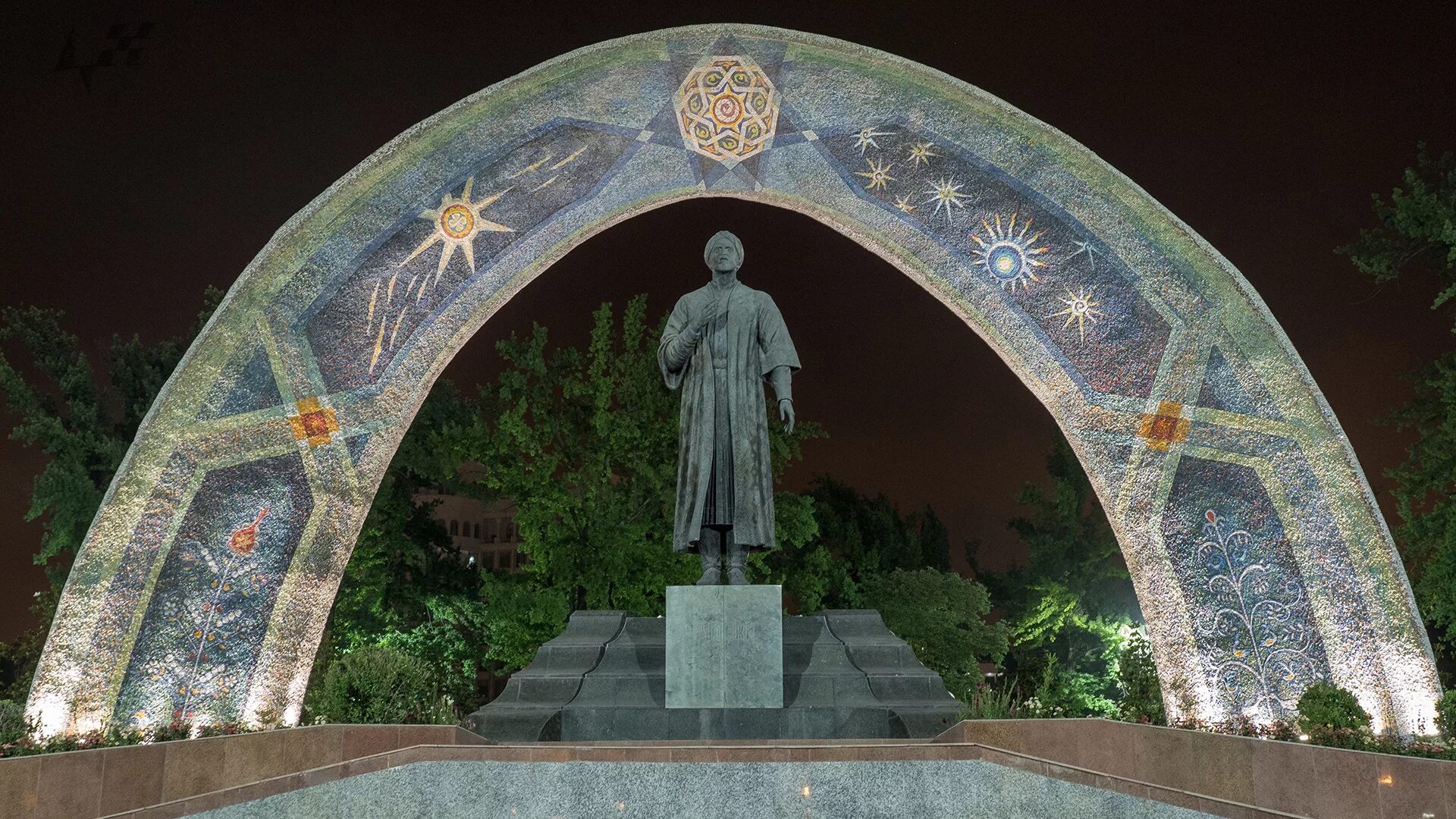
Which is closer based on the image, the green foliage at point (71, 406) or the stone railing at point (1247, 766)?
the stone railing at point (1247, 766)

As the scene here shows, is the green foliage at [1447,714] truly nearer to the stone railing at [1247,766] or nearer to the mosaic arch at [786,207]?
the mosaic arch at [786,207]

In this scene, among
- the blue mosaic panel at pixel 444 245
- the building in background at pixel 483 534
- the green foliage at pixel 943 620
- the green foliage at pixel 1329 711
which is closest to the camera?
the green foliage at pixel 1329 711

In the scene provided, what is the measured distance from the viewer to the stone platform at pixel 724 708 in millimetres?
7297

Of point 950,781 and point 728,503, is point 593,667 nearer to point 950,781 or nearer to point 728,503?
point 728,503

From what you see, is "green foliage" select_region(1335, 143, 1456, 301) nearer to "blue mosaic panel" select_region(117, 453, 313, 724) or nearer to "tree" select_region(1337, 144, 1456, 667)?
"tree" select_region(1337, 144, 1456, 667)

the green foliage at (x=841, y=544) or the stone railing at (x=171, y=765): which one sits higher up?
the green foliage at (x=841, y=544)

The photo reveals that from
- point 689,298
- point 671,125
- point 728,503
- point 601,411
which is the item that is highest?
point 671,125

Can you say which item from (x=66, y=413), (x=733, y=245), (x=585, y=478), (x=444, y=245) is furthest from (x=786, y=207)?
(x=66, y=413)

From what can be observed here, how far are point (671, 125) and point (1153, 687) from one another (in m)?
8.03

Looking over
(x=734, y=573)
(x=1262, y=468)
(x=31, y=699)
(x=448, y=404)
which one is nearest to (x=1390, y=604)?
(x=1262, y=468)

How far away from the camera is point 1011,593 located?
28500 millimetres

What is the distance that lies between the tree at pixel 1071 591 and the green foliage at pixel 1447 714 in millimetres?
14942

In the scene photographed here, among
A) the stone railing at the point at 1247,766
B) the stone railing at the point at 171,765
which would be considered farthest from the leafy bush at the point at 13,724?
the stone railing at the point at 1247,766

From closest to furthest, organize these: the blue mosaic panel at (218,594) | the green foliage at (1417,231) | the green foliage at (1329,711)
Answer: the green foliage at (1329,711), the blue mosaic panel at (218,594), the green foliage at (1417,231)
